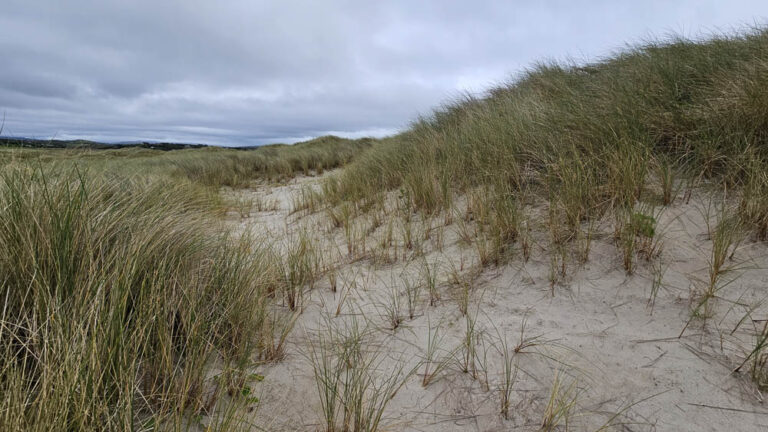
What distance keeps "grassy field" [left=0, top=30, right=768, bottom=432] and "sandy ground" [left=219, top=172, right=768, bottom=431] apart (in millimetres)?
19

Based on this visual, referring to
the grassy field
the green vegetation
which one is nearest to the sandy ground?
the grassy field

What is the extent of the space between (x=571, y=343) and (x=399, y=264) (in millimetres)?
1386

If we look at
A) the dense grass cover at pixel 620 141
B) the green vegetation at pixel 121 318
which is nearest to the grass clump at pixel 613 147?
the dense grass cover at pixel 620 141

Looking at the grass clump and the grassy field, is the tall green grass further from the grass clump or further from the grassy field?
the grass clump

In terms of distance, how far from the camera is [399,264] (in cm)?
274

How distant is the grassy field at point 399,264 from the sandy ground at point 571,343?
0.02 meters

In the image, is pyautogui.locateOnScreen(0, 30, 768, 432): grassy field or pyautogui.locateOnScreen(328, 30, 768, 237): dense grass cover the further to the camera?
pyautogui.locateOnScreen(328, 30, 768, 237): dense grass cover

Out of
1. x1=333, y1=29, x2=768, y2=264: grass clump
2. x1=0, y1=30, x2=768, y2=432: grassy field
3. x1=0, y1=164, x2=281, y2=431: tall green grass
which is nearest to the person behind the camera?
x1=0, y1=164, x2=281, y2=431: tall green grass

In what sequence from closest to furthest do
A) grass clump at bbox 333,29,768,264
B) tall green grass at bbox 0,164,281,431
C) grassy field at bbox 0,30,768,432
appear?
1. tall green grass at bbox 0,164,281,431
2. grassy field at bbox 0,30,768,432
3. grass clump at bbox 333,29,768,264

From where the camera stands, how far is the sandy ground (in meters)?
1.30

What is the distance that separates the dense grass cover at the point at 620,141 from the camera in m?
2.51

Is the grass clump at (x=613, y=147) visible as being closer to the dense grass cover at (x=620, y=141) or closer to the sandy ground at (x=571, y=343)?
the dense grass cover at (x=620, y=141)

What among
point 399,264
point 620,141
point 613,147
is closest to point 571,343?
point 399,264

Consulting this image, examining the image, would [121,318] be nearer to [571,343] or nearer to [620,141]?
[571,343]
